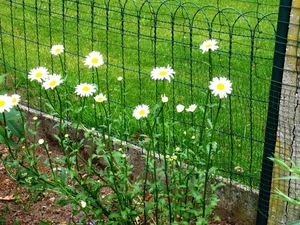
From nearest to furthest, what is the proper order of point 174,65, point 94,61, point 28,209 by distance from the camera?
point 94,61, point 28,209, point 174,65

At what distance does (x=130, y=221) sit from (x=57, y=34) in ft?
13.7

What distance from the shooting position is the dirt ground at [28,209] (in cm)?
416

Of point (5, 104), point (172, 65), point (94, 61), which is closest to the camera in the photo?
point (5, 104)

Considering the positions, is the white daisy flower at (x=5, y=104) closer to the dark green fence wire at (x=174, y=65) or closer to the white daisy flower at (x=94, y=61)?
the white daisy flower at (x=94, y=61)

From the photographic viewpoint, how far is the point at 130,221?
339 cm

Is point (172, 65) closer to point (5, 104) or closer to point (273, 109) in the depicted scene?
point (273, 109)

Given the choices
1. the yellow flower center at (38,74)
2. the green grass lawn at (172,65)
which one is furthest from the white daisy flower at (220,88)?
the yellow flower center at (38,74)

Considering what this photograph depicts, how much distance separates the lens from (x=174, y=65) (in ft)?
17.4

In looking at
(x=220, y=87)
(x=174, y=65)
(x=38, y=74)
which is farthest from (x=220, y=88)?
(x=174, y=65)

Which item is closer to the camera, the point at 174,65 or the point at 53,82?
the point at 53,82

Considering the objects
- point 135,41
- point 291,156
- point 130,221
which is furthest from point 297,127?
point 135,41

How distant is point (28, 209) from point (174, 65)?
184cm

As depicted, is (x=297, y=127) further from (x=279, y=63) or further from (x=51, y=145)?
(x=51, y=145)

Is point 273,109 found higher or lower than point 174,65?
lower
